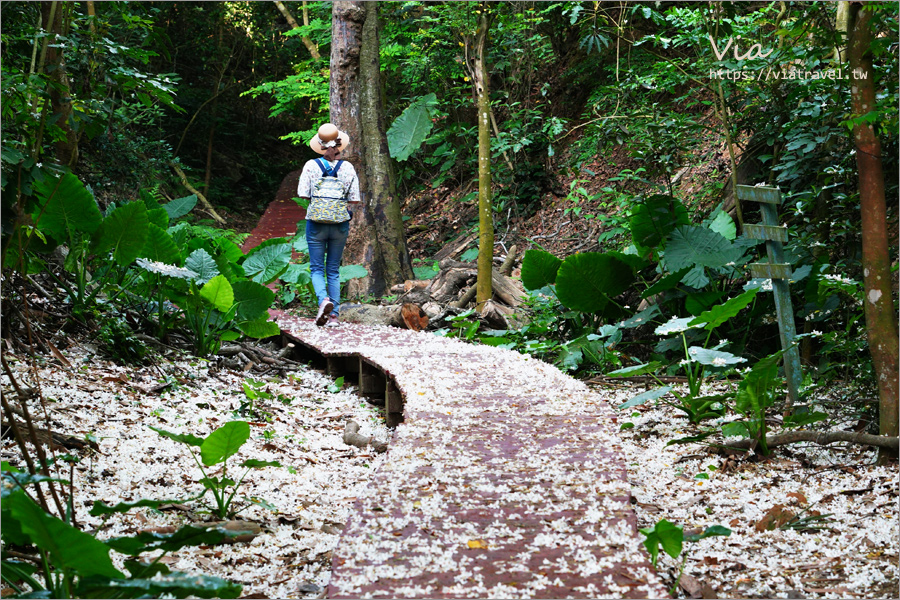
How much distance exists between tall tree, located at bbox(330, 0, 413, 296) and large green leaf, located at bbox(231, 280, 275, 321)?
3.43m

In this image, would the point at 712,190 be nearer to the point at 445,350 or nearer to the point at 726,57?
the point at 726,57

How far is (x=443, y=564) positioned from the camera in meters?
2.02

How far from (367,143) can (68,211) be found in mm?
5183

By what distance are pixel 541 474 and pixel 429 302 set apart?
189 inches

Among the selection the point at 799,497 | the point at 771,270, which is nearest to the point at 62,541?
the point at 799,497

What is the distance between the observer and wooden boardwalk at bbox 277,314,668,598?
1.93 m

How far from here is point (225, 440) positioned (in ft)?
8.35

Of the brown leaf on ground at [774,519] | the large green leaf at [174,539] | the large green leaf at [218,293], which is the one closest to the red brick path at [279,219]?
the large green leaf at [218,293]

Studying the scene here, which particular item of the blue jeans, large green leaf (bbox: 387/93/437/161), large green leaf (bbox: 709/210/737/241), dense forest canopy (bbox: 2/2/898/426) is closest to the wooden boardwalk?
dense forest canopy (bbox: 2/2/898/426)

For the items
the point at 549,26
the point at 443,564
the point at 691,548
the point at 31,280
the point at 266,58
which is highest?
the point at 266,58

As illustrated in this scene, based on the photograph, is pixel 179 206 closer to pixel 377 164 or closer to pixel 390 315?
pixel 390 315

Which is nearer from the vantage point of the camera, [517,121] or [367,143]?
[367,143]

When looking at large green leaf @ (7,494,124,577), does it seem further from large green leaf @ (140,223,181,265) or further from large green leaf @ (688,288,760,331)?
large green leaf @ (140,223,181,265)

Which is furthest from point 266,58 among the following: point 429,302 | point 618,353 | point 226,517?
point 226,517
